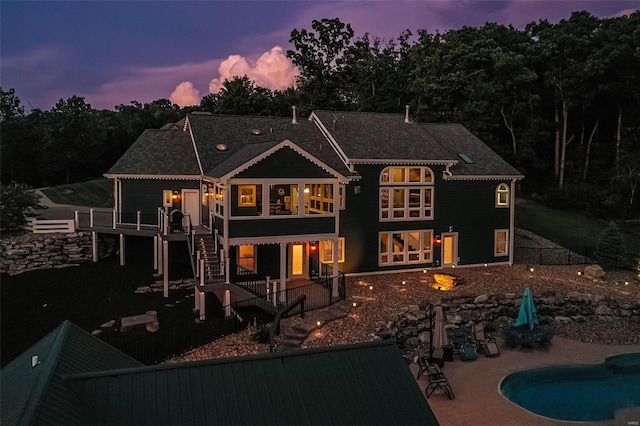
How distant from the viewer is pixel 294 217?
19.4 m

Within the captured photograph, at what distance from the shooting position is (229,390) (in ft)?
21.1

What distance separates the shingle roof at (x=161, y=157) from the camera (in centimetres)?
2364

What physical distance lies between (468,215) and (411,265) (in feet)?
14.1

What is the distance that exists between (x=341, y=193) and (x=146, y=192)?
32.5 ft

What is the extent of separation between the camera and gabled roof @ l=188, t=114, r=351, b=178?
22906 mm

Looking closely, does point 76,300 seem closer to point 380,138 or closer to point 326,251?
point 326,251

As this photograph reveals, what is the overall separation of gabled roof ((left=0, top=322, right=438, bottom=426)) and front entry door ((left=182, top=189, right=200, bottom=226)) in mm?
16530

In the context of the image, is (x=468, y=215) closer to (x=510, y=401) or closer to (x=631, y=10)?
(x=510, y=401)

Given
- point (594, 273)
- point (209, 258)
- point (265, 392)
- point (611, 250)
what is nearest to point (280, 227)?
point (209, 258)

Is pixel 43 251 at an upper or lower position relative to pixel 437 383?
upper

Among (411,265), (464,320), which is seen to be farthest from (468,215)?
(464,320)

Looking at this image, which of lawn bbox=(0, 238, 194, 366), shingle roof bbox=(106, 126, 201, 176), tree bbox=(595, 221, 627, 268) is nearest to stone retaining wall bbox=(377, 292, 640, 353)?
tree bbox=(595, 221, 627, 268)

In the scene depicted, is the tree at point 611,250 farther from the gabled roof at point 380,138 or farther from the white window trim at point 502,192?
the gabled roof at point 380,138

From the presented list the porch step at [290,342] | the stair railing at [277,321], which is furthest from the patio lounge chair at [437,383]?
the stair railing at [277,321]
